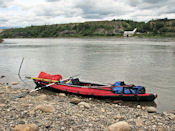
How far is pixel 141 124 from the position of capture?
28.3ft

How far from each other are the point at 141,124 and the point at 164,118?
196cm

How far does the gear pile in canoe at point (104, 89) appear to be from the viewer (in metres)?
12.8

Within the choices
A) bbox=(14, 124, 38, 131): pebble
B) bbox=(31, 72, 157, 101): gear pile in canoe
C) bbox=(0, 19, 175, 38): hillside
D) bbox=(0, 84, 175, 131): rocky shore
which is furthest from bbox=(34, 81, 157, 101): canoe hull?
bbox=(0, 19, 175, 38): hillside

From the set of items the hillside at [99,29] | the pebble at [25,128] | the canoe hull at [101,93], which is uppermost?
the hillside at [99,29]

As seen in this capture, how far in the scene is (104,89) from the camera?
13.4 meters

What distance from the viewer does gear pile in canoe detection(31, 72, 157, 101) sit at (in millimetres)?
12798

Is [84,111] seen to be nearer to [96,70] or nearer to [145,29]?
[96,70]

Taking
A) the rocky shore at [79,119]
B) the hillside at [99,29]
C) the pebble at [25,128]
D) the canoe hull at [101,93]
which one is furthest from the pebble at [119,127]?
the hillside at [99,29]

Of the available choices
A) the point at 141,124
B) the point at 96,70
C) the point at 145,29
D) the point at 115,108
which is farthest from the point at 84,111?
the point at 145,29

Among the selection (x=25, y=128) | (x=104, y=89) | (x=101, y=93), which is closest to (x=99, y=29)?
(x=104, y=89)

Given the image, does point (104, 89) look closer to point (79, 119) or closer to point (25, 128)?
point (79, 119)

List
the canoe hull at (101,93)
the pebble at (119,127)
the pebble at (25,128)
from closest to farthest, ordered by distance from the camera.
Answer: the pebble at (25,128), the pebble at (119,127), the canoe hull at (101,93)

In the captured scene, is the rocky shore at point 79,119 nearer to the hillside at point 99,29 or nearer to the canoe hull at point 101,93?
the canoe hull at point 101,93

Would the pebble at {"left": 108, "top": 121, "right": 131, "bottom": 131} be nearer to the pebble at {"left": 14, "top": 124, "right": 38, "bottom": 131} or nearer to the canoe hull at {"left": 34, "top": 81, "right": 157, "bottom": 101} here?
the pebble at {"left": 14, "top": 124, "right": 38, "bottom": 131}
